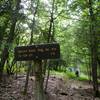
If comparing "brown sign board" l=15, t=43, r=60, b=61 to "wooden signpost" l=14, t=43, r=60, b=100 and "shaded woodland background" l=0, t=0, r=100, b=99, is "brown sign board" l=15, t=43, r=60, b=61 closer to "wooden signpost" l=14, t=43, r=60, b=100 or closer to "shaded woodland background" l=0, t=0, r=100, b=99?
"wooden signpost" l=14, t=43, r=60, b=100

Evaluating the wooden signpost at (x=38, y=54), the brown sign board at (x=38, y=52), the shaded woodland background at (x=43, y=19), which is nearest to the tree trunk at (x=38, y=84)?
the wooden signpost at (x=38, y=54)

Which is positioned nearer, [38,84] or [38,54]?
[38,54]

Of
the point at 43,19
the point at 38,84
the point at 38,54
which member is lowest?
the point at 38,84

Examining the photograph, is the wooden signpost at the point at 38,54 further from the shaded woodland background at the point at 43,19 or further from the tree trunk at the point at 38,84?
the shaded woodland background at the point at 43,19

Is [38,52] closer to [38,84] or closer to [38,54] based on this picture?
[38,54]

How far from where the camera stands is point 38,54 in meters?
5.58

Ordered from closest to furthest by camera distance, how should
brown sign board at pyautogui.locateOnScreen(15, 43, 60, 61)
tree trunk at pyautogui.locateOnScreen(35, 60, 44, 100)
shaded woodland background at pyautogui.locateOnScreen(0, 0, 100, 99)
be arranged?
brown sign board at pyautogui.locateOnScreen(15, 43, 60, 61)
tree trunk at pyautogui.locateOnScreen(35, 60, 44, 100)
shaded woodland background at pyautogui.locateOnScreen(0, 0, 100, 99)

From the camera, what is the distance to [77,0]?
45.8 feet

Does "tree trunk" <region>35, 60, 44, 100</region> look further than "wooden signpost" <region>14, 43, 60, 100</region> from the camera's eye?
Yes

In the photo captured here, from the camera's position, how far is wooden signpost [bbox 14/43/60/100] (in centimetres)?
541

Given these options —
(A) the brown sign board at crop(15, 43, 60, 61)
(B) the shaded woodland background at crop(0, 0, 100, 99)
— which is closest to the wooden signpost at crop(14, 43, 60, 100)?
(A) the brown sign board at crop(15, 43, 60, 61)

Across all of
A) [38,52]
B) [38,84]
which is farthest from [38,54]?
[38,84]

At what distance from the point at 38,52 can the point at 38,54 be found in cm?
6

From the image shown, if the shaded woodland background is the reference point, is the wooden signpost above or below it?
below
